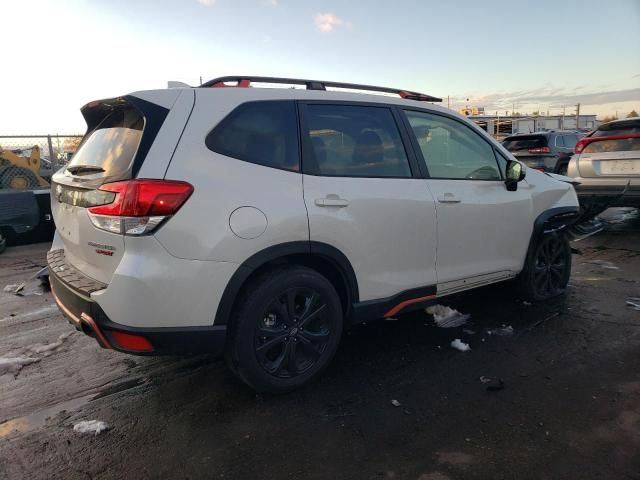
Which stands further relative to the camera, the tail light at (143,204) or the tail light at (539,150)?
the tail light at (539,150)

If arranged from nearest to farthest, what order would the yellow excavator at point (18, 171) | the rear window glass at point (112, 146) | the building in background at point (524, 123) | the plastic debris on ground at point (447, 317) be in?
1. the rear window glass at point (112, 146)
2. the plastic debris on ground at point (447, 317)
3. the yellow excavator at point (18, 171)
4. the building in background at point (524, 123)

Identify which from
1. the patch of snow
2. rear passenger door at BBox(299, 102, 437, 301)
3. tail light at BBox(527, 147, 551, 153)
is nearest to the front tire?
rear passenger door at BBox(299, 102, 437, 301)

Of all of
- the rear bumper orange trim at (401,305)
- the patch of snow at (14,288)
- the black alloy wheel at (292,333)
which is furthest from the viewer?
the patch of snow at (14,288)

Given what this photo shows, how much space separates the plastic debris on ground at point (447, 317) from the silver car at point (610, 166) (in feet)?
14.0

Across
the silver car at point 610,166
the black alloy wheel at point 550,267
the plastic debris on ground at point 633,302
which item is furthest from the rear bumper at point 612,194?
the black alloy wheel at point 550,267

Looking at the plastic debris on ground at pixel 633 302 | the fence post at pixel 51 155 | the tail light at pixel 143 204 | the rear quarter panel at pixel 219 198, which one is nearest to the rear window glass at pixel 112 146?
the tail light at pixel 143 204

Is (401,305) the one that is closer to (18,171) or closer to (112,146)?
(112,146)

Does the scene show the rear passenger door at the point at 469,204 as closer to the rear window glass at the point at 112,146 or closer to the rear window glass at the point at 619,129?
the rear window glass at the point at 112,146

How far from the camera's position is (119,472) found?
238 cm

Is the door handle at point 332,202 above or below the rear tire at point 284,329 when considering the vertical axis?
above

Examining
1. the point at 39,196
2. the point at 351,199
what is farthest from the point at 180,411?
the point at 39,196

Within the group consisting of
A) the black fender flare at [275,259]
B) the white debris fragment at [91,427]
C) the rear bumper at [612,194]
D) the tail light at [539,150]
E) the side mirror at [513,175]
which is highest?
the side mirror at [513,175]

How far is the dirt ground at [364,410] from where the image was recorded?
7.95ft

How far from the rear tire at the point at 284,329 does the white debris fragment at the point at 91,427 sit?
80cm
